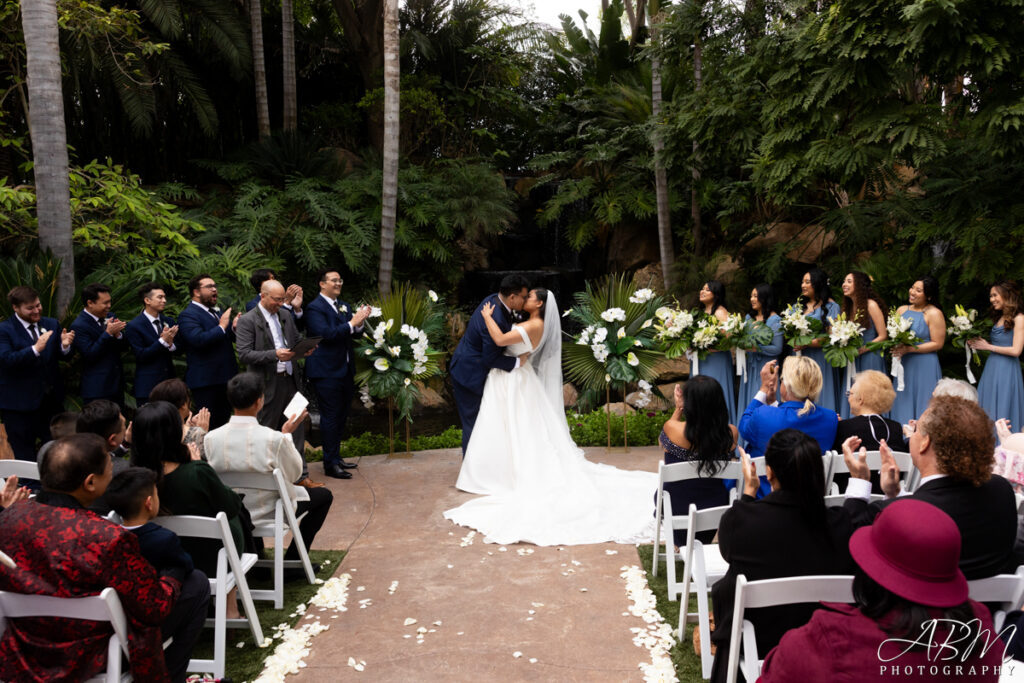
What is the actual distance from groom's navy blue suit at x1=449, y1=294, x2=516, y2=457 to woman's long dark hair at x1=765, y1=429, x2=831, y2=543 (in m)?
4.07

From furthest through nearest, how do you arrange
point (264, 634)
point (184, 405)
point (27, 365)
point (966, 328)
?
point (966, 328) < point (27, 365) < point (184, 405) < point (264, 634)

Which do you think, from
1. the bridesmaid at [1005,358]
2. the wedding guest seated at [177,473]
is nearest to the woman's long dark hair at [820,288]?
the bridesmaid at [1005,358]

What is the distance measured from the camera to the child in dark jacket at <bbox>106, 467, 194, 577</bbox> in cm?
314

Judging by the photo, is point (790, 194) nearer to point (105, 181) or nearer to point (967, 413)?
point (967, 413)

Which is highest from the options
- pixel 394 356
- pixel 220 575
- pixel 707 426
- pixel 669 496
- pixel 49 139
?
pixel 49 139

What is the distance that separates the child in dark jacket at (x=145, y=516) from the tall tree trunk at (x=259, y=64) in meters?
12.2

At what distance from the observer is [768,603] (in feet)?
8.88

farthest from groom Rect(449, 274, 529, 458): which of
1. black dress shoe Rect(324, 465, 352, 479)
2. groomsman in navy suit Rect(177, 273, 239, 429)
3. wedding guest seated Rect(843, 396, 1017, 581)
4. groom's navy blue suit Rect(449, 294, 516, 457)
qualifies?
wedding guest seated Rect(843, 396, 1017, 581)

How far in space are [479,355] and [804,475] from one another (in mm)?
4477

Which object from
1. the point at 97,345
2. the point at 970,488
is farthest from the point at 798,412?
the point at 97,345

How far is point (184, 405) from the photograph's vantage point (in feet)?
14.8

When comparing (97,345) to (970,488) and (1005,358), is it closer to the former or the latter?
(970,488)

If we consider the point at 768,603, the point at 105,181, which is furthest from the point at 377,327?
the point at 768,603

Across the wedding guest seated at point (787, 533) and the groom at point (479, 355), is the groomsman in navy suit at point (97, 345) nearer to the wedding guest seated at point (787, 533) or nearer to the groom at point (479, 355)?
the groom at point (479, 355)
